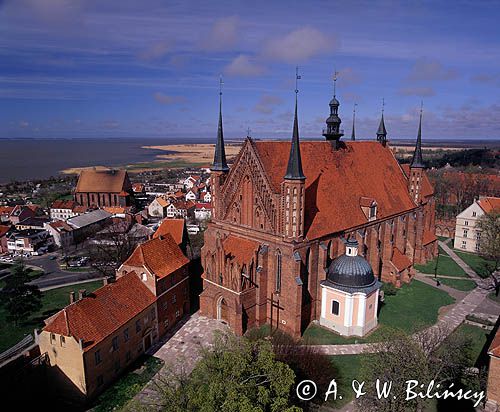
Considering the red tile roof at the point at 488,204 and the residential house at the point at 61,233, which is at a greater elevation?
the red tile roof at the point at 488,204

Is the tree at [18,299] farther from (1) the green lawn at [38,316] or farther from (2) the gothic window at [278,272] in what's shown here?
(2) the gothic window at [278,272]

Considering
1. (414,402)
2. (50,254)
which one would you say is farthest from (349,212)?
(50,254)

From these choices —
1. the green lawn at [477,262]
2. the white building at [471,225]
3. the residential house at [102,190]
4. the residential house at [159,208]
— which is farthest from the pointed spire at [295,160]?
the residential house at [102,190]

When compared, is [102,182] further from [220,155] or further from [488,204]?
[488,204]

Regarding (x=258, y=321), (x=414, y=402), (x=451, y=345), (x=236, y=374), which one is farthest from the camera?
(x=258, y=321)

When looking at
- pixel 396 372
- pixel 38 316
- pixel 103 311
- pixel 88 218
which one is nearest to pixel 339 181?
pixel 396 372

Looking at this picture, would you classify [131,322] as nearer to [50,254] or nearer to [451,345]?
[451,345]

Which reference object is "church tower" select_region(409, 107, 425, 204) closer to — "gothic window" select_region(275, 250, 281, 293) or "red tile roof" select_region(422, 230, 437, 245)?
"red tile roof" select_region(422, 230, 437, 245)
